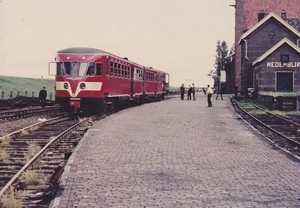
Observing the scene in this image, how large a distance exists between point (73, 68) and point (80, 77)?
531mm

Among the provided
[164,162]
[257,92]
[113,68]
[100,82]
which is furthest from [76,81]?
[257,92]

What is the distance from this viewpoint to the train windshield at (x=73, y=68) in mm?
21172

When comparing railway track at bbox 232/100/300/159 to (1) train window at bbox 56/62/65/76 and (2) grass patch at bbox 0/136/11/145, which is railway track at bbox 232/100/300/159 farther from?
(1) train window at bbox 56/62/65/76

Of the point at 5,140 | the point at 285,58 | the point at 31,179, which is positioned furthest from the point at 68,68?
the point at 285,58

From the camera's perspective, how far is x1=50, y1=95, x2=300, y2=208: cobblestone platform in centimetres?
661

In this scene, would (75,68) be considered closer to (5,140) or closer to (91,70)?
(91,70)

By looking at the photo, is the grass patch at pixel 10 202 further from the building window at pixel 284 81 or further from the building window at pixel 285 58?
the building window at pixel 285 58

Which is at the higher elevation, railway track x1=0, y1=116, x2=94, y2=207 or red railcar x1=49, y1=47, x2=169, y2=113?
red railcar x1=49, y1=47, x2=169, y2=113

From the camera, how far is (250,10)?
195 feet

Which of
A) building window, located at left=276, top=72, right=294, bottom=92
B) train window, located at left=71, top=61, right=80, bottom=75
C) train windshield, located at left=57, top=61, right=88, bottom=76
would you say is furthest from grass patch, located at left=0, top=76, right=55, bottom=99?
train window, located at left=71, top=61, right=80, bottom=75

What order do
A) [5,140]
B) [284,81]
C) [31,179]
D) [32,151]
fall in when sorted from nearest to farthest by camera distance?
1. [31,179]
2. [32,151]
3. [5,140]
4. [284,81]

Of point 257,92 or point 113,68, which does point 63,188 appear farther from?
point 257,92

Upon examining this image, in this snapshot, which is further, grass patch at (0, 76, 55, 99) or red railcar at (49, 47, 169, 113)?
grass patch at (0, 76, 55, 99)

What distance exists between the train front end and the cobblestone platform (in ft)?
20.3
